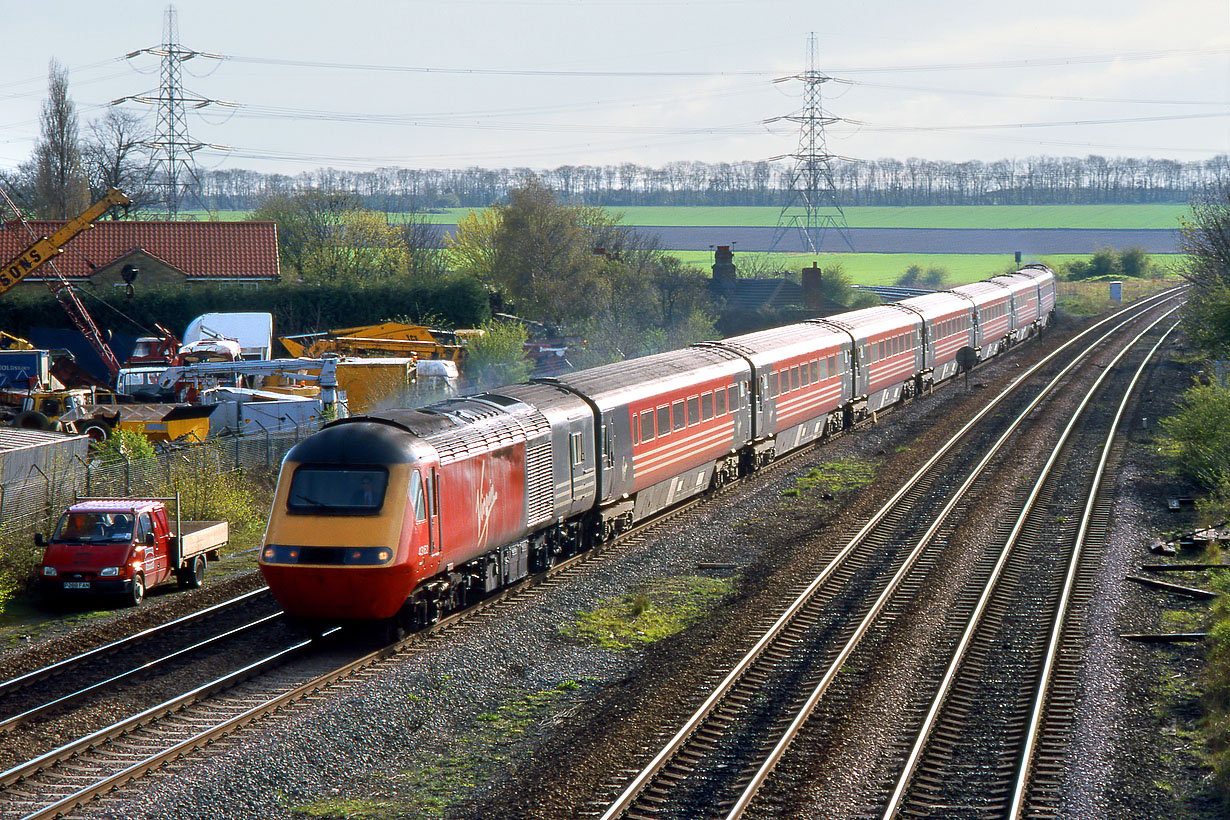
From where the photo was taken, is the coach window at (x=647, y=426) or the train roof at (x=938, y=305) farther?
the train roof at (x=938, y=305)

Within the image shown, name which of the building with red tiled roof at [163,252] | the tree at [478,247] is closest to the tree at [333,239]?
the tree at [478,247]

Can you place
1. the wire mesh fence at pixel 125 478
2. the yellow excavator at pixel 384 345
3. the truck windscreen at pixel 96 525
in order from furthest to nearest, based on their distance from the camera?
the yellow excavator at pixel 384 345, the wire mesh fence at pixel 125 478, the truck windscreen at pixel 96 525

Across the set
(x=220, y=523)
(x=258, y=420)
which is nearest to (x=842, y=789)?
(x=220, y=523)

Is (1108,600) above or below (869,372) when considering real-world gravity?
below

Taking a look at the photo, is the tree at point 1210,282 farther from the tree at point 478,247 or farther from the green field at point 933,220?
the green field at point 933,220

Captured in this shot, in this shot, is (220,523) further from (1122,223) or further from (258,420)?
(1122,223)

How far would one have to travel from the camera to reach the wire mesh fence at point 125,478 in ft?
69.8

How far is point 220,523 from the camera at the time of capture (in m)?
22.0

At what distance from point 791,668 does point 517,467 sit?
16.7 ft

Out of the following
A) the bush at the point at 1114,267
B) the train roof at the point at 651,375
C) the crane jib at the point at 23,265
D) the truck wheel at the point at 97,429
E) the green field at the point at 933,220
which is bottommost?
the truck wheel at the point at 97,429

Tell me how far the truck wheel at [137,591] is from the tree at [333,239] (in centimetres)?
4358

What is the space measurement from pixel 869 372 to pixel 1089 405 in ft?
28.1

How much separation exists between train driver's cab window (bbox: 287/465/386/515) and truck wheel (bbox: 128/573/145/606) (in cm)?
518

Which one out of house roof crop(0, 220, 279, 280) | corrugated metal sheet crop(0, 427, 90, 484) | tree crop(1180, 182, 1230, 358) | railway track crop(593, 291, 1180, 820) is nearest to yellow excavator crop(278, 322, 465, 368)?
house roof crop(0, 220, 279, 280)
